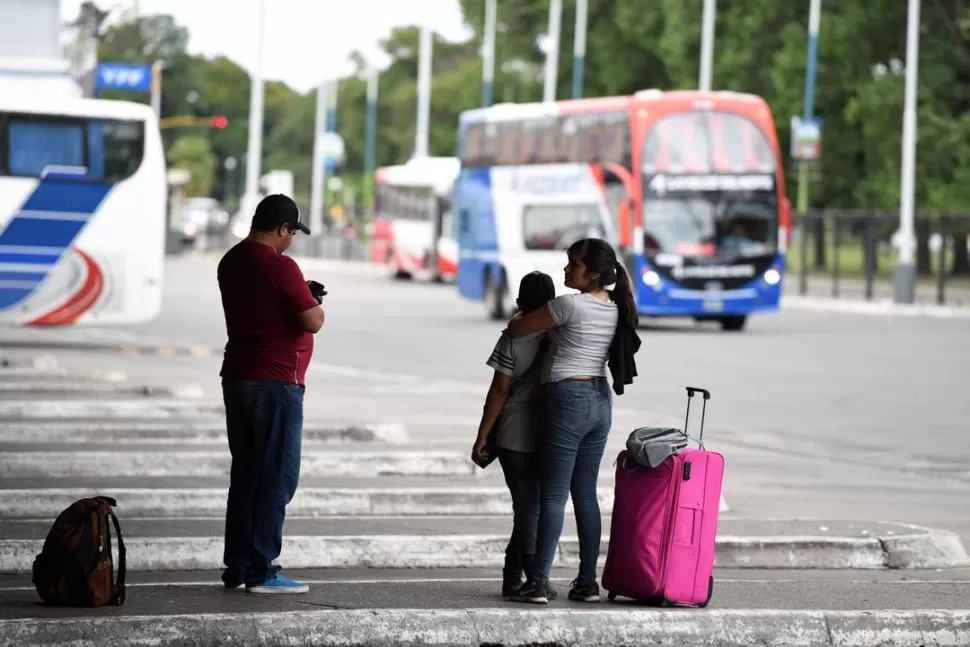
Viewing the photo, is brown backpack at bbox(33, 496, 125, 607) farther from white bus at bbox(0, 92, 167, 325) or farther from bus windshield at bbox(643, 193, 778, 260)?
bus windshield at bbox(643, 193, 778, 260)

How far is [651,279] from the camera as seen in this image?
32219 millimetres

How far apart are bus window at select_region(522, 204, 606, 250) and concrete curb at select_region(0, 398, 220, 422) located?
16889mm

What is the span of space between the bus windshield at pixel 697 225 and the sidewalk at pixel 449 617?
23534 millimetres

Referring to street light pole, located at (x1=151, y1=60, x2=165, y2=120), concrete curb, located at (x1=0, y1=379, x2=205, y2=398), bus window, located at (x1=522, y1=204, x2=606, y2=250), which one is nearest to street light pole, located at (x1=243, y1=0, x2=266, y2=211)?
street light pole, located at (x1=151, y1=60, x2=165, y2=120)

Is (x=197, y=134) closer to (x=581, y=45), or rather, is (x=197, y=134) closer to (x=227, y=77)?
(x=227, y=77)

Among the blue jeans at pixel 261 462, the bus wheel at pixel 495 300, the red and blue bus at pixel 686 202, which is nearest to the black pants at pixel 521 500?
the blue jeans at pixel 261 462

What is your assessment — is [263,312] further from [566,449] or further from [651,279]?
[651,279]

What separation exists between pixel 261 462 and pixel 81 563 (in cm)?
83

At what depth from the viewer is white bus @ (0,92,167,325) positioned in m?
24.0

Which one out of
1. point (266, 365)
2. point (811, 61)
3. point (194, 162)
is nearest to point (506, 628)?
point (266, 365)

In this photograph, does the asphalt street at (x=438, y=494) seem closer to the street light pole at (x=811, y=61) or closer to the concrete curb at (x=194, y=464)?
the concrete curb at (x=194, y=464)

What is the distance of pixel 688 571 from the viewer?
26.7 ft

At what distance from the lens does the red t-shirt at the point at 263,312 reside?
316 inches

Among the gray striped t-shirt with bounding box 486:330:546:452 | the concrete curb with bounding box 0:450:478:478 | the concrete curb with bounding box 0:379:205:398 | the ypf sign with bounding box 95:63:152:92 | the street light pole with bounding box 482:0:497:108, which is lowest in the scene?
the concrete curb with bounding box 0:379:205:398
